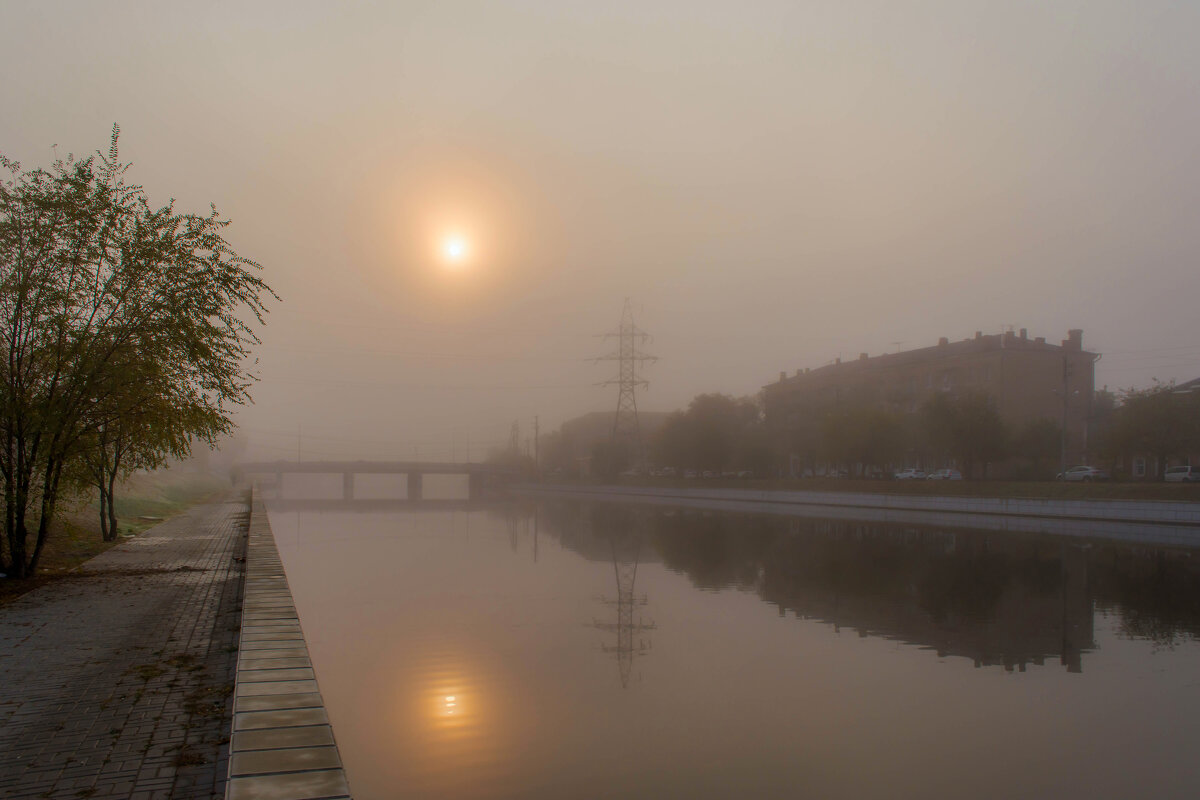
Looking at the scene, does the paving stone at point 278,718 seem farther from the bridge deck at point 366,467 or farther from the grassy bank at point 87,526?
the bridge deck at point 366,467

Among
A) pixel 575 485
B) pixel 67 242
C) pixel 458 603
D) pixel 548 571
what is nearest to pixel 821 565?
pixel 548 571

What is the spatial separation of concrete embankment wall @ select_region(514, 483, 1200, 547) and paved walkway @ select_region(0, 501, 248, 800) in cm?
2989

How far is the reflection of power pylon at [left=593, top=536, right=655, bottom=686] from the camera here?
11648 mm

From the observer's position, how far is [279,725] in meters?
5.56

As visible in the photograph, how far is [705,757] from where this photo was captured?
779 cm

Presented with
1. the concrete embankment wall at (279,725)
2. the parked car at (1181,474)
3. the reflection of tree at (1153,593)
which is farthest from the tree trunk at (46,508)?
the parked car at (1181,474)

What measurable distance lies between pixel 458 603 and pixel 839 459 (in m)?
47.3

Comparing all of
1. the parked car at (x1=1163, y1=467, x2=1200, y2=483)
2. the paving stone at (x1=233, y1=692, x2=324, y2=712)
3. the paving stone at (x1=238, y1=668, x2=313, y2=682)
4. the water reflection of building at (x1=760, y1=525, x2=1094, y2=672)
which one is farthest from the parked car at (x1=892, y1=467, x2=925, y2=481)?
the paving stone at (x1=233, y1=692, x2=324, y2=712)

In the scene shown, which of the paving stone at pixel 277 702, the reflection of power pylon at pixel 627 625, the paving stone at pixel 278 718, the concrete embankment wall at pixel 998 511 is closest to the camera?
the paving stone at pixel 278 718

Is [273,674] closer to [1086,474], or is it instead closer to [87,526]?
[87,526]

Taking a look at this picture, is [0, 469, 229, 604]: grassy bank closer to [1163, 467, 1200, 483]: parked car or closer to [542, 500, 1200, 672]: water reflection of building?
[542, 500, 1200, 672]: water reflection of building

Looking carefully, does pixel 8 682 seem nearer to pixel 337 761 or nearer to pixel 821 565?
pixel 337 761

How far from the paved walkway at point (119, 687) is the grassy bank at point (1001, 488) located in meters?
33.9

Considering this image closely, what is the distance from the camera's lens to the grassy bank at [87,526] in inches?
636
